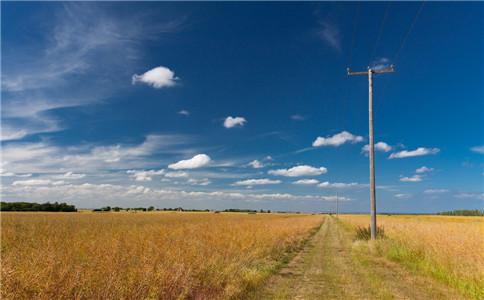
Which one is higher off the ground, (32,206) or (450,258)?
(450,258)

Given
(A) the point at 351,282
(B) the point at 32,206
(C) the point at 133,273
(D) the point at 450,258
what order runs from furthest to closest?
(B) the point at 32,206 → (D) the point at 450,258 → (A) the point at 351,282 → (C) the point at 133,273

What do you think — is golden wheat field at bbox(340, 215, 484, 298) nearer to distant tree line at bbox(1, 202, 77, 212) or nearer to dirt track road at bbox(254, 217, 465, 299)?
dirt track road at bbox(254, 217, 465, 299)

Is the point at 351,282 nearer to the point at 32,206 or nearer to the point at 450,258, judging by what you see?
the point at 450,258

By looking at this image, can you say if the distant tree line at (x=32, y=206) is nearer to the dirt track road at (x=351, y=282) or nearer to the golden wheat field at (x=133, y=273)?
the golden wheat field at (x=133, y=273)

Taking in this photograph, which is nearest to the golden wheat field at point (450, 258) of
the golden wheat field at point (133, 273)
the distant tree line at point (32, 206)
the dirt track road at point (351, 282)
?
the dirt track road at point (351, 282)

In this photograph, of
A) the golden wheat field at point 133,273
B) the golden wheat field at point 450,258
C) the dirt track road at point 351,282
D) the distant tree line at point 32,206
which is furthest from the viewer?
the distant tree line at point 32,206

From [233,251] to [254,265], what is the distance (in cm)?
107

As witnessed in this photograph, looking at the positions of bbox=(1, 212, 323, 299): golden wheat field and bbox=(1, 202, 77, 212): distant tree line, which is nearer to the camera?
bbox=(1, 212, 323, 299): golden wheat field

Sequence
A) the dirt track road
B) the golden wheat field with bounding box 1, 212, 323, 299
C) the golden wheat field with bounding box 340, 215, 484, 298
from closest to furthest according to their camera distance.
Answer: the golden wheat field with bounding box 1, 212, 323, 299, the dirt track road, the golden wheat field with bounding box 340, 215, 484, 298

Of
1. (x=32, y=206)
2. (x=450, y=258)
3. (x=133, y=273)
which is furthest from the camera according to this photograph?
(x=32, y=206)

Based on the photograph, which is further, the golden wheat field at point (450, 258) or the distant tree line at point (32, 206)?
the distant tree line at point (32, 206)

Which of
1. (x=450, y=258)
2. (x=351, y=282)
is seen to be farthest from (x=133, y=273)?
(x=450, y=258)

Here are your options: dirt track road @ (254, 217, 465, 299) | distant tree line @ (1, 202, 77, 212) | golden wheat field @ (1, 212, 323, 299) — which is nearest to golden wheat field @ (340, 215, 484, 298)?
dirt track road @ (254, 217, 465, 299)

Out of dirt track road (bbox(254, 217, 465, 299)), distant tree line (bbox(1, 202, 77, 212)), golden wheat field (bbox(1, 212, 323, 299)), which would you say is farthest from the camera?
distant tree line (bbox(1, 202, 77, 212))
